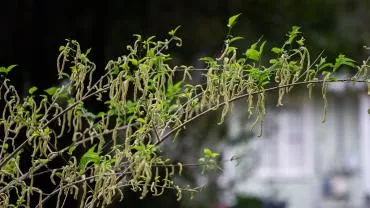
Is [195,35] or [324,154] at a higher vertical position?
[195,35]

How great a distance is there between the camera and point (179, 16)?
21.5 feet

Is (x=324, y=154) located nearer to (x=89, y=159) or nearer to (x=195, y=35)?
(x=195, y=35)

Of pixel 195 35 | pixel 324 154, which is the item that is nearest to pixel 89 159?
pixel 195 35

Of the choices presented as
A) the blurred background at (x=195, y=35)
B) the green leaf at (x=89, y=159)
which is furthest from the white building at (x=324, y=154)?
the green leaf at (x=89, y=159)

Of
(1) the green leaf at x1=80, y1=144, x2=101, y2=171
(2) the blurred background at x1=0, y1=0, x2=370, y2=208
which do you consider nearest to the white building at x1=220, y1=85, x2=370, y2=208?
(2) the blurred background at x1=0, y1=0, x2=370, y2=208

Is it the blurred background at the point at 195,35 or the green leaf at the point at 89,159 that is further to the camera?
the blurred background at the point at 195,35

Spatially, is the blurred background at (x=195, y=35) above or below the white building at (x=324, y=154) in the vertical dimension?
above

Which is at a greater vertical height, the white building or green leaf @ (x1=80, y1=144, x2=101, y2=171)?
green leaf @ (x1=80, y1=144, x2=101, y2=171)

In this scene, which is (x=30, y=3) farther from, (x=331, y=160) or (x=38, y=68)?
(x=331, y=160)

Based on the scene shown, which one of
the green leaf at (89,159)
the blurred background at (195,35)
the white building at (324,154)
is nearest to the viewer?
the green leaf at (89,159)

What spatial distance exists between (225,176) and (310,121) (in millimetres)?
7799

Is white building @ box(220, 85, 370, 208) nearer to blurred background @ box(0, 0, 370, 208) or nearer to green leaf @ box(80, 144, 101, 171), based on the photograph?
blurred background @ box(0, 0, 370, 208)

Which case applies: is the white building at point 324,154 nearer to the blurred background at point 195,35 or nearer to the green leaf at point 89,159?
the blurred background at point 195,35

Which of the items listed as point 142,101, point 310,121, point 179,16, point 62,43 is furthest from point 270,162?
point 142,101
